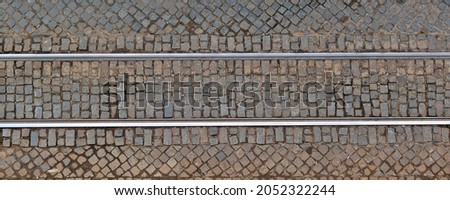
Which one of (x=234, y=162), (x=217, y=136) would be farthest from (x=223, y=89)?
(x=234, y=162)

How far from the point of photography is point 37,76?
648cm

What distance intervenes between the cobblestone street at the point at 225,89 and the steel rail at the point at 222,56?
57mm

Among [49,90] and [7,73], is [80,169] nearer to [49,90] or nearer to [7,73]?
[49,90]

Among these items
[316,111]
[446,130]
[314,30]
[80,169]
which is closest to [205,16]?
[314,30]

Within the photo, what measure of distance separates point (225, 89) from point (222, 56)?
0.42 metres

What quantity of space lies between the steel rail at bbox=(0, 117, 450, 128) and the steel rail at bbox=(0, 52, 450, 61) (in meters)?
0.77

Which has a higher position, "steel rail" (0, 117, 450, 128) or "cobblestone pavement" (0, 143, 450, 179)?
"steel rail" (0, 117, 450, 128)

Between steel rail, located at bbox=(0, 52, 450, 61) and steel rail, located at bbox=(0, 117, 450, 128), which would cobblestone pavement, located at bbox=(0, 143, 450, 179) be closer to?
steel rail, located at bbox=(0, 117, 450, 128)

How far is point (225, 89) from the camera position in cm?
648

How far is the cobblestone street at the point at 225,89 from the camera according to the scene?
6.38 m

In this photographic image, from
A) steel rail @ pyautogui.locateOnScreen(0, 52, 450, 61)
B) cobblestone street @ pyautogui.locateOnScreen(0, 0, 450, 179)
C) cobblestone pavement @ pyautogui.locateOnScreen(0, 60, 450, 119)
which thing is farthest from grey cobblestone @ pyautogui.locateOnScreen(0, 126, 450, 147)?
steel rail @ pyautogui.locateOnScreen(0, 52, 450, 61)

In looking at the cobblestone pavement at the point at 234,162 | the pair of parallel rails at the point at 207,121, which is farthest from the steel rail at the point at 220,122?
the cobblestone pavement at the point at 234,162

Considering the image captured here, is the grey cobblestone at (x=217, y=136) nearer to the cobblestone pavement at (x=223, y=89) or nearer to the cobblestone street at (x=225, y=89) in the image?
the cobblestone street at (x=225, y=89)

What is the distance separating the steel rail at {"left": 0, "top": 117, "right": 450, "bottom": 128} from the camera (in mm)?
6379
